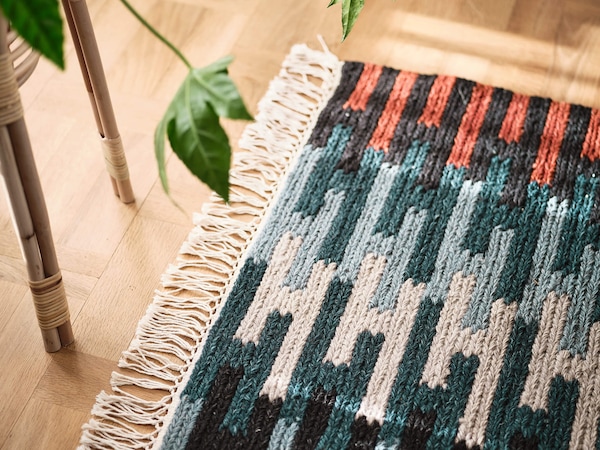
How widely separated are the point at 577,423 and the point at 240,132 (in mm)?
789

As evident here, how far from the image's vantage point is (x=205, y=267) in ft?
4.23

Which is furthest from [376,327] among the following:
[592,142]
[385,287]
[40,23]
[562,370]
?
[40,23]

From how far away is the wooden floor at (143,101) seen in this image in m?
1.17

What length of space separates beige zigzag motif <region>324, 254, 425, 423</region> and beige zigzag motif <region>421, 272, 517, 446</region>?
49mm

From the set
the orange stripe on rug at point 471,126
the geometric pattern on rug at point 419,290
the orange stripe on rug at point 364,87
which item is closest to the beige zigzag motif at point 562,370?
the geometric pattern on rug at point 419,290

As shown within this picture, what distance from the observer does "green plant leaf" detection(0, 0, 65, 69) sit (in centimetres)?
60

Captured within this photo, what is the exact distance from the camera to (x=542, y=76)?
5.22 feet

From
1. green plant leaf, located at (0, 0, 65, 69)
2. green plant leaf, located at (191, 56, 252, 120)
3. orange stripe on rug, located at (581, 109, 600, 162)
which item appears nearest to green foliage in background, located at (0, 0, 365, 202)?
green plant leaf, located at (191, 56, 252, 120)

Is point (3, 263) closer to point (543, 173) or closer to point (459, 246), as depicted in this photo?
point (459, 246)

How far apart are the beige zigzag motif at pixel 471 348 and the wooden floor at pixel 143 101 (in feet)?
1.54

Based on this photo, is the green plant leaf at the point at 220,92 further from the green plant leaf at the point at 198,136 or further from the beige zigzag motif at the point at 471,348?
the beige zigzag motif at the point at 471,348

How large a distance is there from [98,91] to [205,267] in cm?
33

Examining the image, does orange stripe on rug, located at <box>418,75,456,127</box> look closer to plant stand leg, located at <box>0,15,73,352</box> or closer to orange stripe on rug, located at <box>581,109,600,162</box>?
orange stripe on rug, located at <box>581,109,600,162</box>

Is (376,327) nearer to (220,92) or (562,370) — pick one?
(562,370)
